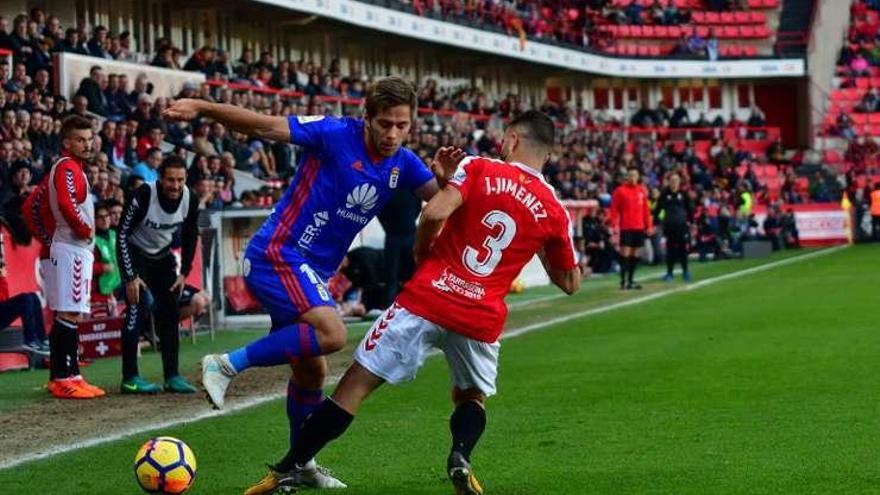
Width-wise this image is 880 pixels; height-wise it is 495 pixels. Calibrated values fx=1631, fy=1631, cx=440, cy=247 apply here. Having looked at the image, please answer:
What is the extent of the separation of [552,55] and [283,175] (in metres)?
26.4

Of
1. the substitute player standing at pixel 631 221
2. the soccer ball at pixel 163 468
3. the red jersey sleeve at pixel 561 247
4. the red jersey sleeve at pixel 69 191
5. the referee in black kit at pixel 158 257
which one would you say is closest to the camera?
the soccer ball at pixel 163 468

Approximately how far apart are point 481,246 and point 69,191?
589 cm

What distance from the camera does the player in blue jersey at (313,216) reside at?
768 cm

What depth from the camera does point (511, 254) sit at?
759 cm

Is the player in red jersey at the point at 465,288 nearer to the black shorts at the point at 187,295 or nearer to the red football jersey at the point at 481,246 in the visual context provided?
the red football jersey at the point at 481,246

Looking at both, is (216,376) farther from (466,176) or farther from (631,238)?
(631,238)

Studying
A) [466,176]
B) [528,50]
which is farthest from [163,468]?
[528,50]

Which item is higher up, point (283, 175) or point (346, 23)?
point (346, 23)

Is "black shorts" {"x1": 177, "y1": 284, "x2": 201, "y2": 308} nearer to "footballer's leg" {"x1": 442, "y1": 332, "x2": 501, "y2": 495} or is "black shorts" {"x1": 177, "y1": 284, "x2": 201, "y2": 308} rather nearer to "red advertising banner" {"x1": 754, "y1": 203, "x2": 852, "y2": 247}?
"footballer's leg" {"x1": 442, "y1": 332, "x2": 501, "y2": 495}

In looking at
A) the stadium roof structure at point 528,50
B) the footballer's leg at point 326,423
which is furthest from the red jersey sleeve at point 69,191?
the stadium roof structure at point 528,50

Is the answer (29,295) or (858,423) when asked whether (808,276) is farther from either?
(858,423)

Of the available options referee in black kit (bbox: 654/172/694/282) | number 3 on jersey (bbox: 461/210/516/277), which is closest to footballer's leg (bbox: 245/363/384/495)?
number 3 on jersey (bbox: 461/210/516/277)

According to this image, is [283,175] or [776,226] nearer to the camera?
[283,175]

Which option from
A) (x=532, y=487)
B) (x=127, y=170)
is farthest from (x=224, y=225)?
(x=532, y=487)
